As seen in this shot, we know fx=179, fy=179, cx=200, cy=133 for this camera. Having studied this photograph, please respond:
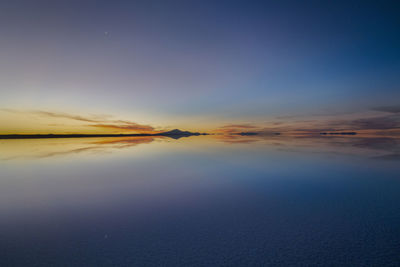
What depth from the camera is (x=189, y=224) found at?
4242mm

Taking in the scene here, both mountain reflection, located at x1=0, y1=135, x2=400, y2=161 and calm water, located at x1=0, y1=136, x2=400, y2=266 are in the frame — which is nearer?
calm water, located at x1=0, y1=136, x2=400, y2=266

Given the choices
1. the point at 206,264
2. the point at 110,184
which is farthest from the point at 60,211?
the point at 206,264

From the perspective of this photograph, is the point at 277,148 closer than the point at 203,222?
No

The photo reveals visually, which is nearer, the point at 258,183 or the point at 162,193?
the point at 162,193

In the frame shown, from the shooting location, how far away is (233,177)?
28.8ft

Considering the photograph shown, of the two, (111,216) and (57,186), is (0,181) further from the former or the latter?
(111,216)

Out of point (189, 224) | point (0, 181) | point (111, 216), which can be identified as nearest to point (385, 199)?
point (189, 224)

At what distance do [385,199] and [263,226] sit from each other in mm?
4721

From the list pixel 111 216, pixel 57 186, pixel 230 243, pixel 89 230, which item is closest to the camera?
pixel 230 243

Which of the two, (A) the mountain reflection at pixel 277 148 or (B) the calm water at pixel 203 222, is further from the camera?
(A) the mountain reflection at pixel 277 148

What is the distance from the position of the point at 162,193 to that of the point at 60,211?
301 cm

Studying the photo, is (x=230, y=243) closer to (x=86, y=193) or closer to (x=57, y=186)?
(x=86, y=193)

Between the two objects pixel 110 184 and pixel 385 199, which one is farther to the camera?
pixel 110 184

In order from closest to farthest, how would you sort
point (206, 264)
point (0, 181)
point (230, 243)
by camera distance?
point (206, 264)
point (230, 243)
point (0, 181)
